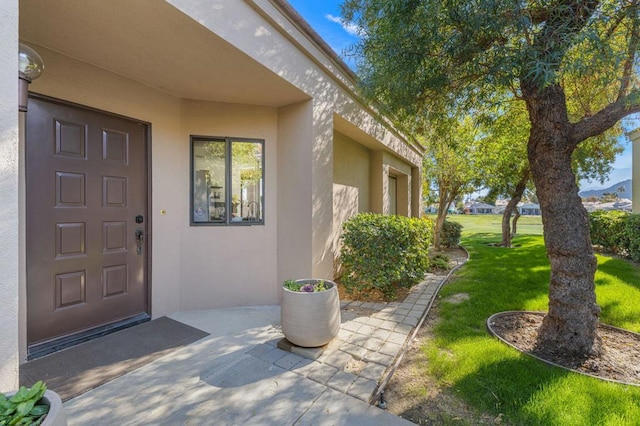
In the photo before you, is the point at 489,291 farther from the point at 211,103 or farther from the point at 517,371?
the point at 211,103

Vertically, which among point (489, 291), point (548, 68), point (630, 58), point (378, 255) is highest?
point (630, 58)

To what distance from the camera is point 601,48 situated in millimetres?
2258

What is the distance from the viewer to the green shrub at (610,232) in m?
7.66

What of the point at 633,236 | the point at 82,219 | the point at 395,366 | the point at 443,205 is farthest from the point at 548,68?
the point at 443,205

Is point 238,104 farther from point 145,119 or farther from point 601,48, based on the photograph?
point 601,48

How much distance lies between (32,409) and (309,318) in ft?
6.40

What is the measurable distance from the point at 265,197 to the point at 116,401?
2.77m

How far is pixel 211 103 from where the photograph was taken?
4098mm

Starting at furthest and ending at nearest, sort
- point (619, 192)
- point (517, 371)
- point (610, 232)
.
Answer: point (619, 192) < point (610, 232) < point (517, 371)

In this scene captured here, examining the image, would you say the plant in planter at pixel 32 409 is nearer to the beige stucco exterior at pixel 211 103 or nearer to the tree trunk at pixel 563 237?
the beige stucco exterior at pixel 211 103

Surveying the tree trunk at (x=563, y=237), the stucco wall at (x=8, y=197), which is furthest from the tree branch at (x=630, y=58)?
the stucco wall at (x=8, y=197)

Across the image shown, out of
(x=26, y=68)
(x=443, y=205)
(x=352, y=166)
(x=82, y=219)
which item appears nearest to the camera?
(x=26, y=68)

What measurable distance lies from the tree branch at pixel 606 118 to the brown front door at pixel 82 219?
486cm

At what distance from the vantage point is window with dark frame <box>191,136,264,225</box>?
413 cm
